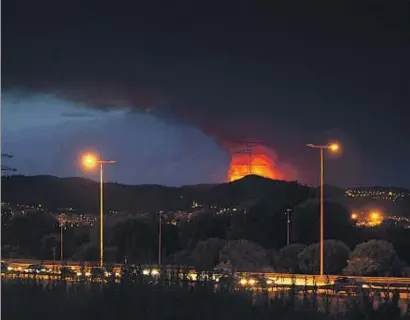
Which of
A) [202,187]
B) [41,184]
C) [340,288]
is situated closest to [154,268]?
[340,288]

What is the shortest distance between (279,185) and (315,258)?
23.4ft

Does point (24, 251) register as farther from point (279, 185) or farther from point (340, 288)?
point (340, 288)

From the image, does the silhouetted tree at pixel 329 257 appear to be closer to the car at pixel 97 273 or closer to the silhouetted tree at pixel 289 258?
the silhouetted tree at pixel 289 258

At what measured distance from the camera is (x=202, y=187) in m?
18.6

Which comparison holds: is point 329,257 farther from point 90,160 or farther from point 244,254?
point 90,160

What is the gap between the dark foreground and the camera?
13.1 feet

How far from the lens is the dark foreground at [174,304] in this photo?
400cm

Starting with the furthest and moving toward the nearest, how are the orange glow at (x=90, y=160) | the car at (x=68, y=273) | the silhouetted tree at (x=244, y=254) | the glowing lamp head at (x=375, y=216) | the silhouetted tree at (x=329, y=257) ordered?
the glowing lamp head at (x=375, y=216) < the silhouetted tree at (x=329, y=257) < the silhouetted tree at (x=244, y=254) < the orange glow at (x=90, y=160) < the car at (x=68, y=273)

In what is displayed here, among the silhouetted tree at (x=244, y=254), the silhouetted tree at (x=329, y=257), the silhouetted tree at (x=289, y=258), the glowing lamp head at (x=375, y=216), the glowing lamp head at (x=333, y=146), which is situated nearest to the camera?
the glowing lamp head at (x=333, y=146)

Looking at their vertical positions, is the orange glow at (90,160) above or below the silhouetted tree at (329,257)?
above

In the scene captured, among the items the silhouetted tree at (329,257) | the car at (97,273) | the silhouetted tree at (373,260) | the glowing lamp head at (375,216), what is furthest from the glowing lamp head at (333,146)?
the glowing lamp head at (375,216)

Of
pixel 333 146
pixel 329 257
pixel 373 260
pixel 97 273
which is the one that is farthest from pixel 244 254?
pixel 97 273

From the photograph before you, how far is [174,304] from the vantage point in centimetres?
418

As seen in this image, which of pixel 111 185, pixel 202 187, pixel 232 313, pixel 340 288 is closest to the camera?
pixel 232 313
